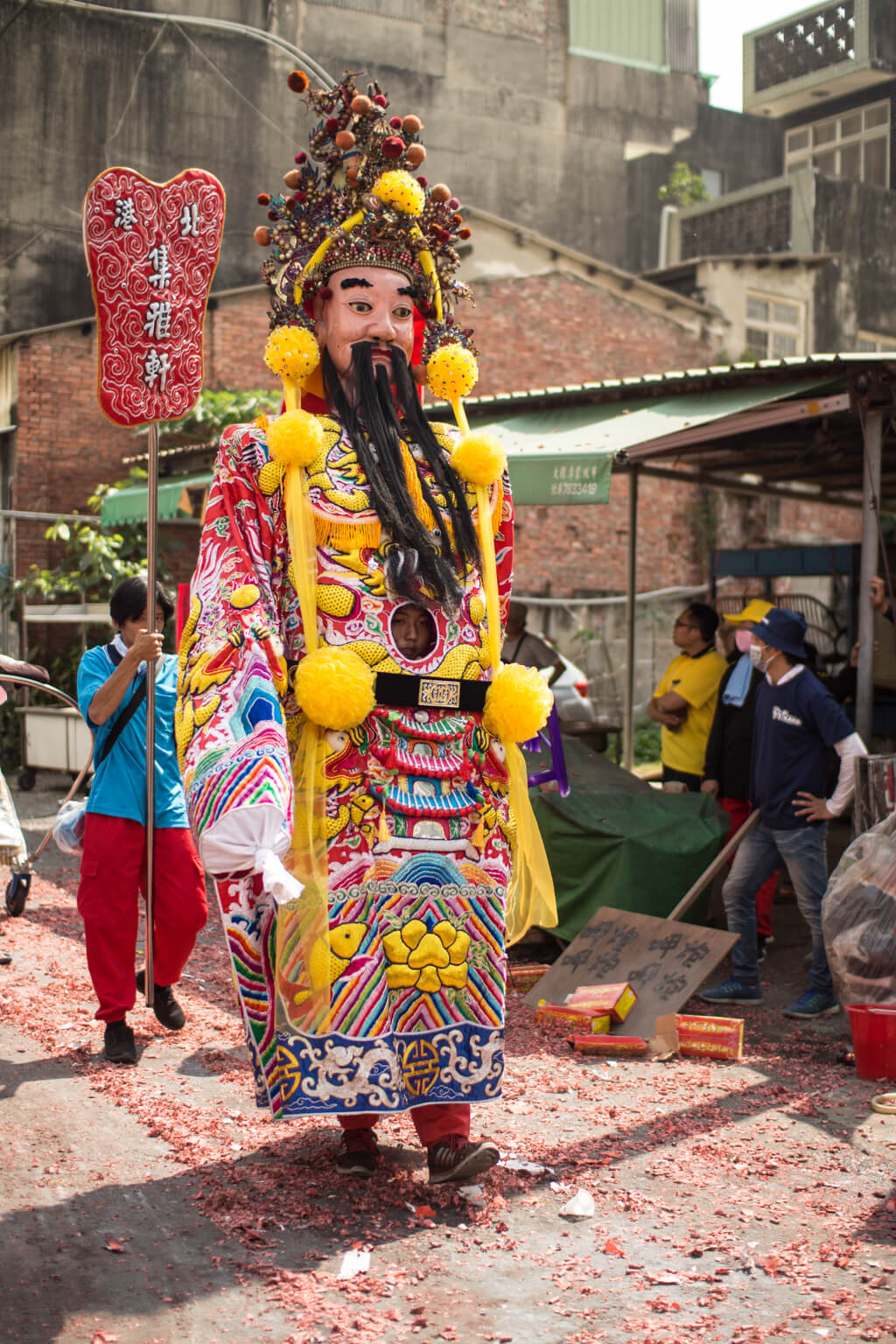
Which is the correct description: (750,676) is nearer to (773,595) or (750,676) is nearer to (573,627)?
(773,595)

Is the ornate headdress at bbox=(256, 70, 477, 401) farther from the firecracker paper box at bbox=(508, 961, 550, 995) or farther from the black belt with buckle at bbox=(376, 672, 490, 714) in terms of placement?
the firecracker paper box at bbox=(508, 961, 550, 995)

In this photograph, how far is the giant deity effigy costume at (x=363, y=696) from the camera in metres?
3.53

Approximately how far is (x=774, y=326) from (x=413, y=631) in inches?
764

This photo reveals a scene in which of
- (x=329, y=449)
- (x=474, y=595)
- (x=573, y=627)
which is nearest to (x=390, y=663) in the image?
(x=474, y=595)

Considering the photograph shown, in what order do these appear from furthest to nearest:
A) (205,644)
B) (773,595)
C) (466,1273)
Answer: (773,595)
(205,644)
(466,1273)

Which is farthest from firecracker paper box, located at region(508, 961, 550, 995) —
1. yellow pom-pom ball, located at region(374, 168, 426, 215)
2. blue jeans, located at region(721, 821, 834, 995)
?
yellow pom-pom ball, located at region(374, 168, 426, 215)

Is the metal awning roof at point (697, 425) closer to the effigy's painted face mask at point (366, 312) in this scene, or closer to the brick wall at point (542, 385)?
the effigy's painted face mask at point (366, 312)

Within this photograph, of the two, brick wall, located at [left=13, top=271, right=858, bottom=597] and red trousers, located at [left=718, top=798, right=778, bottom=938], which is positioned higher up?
brick wall, located at [left=13, top=271, right=858, bottom=597]

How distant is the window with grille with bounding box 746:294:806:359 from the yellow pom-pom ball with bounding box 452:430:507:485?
18027mm

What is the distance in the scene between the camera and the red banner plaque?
510cm

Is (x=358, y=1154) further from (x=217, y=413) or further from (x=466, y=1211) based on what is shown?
(x=217, y=413)

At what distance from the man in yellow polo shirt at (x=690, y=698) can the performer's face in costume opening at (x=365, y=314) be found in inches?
163

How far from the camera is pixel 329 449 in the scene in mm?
3838

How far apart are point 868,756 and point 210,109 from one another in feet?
54.2
